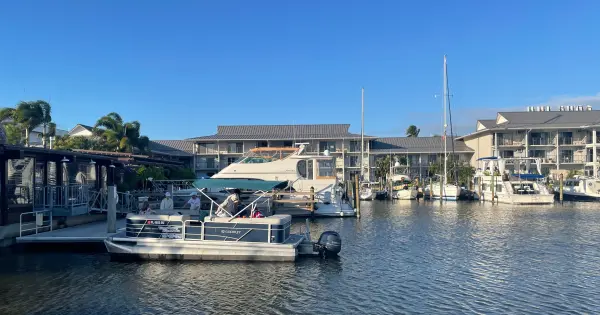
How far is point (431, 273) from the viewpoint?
16.2 metres

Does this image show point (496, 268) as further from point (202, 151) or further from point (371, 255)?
point (202, 151)

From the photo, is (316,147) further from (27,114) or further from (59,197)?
(59,197)

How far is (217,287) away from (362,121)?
46.7 meters

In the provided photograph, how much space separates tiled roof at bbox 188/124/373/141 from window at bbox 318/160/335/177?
3059 centimetres

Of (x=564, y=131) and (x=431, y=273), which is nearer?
(x=431, y=273)

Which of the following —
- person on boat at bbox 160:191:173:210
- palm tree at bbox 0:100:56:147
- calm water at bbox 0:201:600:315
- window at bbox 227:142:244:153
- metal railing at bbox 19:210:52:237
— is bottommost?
calm water at bbox 0:201:600:315

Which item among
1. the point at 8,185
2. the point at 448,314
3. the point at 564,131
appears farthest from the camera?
the point at 564,131

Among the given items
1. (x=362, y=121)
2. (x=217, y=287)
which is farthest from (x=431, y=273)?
(x=362, y=121)

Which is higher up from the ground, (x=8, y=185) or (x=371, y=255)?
(x=8, y=185)

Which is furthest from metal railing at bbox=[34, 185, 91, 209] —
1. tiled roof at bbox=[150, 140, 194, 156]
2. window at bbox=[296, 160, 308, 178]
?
tiled roof at bbox=[150, 140, 194, 156]

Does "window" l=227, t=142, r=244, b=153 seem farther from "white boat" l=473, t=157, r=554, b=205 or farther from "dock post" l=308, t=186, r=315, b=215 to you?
"dock post" l=308, t=186, r=315, b=215

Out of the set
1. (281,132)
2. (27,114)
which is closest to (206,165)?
(281,132)

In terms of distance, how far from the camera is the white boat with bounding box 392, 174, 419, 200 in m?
55.0

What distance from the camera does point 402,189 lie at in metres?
57.8
